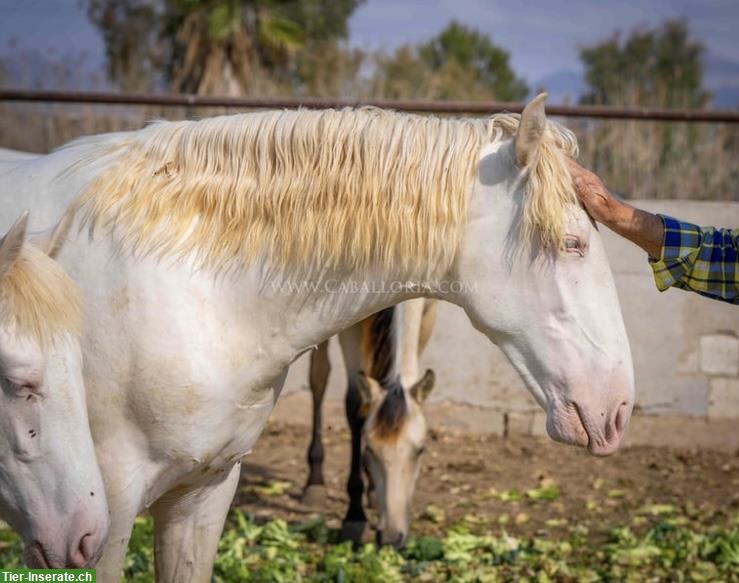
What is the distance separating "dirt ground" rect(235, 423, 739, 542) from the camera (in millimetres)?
4555

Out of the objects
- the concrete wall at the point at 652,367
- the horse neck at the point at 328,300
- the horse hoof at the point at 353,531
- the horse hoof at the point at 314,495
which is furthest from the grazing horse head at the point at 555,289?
the concrete wall at the point at 652,367

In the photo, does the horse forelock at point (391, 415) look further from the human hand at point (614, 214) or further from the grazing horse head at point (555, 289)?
the grazing horse head at point (555, 289)

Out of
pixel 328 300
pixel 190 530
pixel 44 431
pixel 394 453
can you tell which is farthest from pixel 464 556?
pixel 44 431

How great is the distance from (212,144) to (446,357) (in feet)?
13.0

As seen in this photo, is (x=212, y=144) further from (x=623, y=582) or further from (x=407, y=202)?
(x=623, y=582)

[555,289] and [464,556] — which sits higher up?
[555,289]

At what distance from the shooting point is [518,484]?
512 cm

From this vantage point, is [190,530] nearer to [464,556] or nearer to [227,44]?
[464,556]

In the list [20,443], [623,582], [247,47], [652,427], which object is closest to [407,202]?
[20,443]

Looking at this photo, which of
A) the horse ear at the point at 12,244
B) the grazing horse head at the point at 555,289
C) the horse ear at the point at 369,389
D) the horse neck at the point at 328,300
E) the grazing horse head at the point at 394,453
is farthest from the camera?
the horse ear at the point at 369,389

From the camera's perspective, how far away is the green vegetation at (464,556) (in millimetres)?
3666

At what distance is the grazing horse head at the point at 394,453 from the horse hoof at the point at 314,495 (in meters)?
0.86

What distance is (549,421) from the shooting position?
2260 mm

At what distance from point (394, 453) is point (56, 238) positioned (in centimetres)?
212
